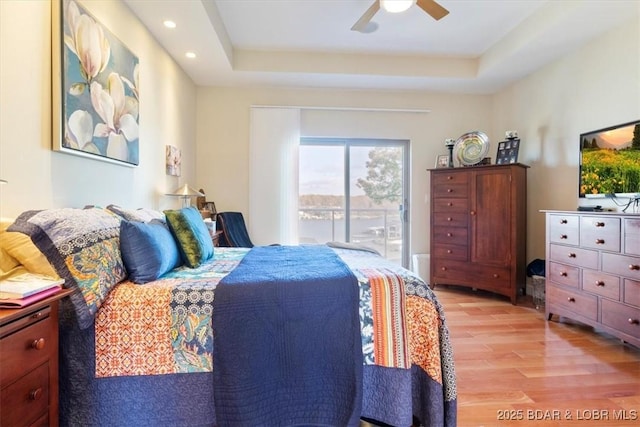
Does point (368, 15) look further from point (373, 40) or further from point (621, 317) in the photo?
point (621, 317)

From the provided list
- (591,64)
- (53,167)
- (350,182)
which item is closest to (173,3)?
(53,167)

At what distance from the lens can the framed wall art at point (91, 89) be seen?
1.68 meters

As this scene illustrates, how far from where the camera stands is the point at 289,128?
13.5 feet

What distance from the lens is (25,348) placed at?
1.04 m

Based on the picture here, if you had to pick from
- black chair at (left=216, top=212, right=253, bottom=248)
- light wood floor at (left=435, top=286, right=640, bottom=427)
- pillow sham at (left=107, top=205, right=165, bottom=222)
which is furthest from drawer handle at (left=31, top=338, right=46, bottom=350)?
black chair at (left=216, top=212, right=253, bottom=248)

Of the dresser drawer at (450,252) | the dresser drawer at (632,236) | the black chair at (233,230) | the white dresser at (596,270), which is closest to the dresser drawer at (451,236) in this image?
the dresser drawer at (450,252)

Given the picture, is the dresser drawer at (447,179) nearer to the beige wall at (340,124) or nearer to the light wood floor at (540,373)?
the beige wall at (340,124)

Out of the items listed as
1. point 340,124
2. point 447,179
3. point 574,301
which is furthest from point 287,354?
point 340,124

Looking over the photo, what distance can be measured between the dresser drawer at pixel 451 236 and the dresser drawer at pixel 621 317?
1.47 metres

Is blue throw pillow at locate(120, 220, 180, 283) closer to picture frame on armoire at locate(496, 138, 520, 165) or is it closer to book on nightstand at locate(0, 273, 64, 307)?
book on nightstand at locate(0, 273, 64, 307)

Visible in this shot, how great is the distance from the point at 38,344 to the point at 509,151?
4.25 metres

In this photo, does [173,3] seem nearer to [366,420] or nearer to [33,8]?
[33,8]

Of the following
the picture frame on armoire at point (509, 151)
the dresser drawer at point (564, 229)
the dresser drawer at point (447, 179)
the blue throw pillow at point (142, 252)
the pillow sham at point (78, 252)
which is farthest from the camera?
the dresser drawer at point (447, 179)

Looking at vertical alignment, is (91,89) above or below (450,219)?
above
